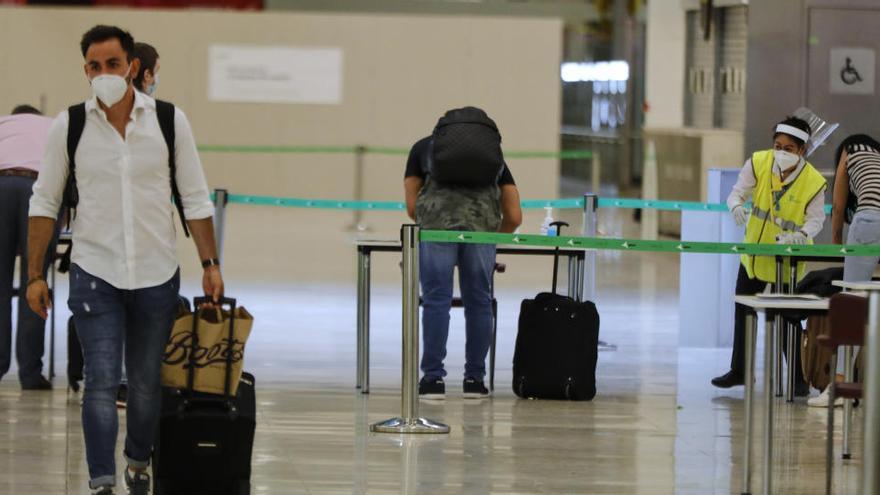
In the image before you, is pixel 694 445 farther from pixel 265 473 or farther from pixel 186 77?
pixel 186 77

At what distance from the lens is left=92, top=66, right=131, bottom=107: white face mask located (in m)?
5.09

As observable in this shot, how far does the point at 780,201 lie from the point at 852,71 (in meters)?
5.77

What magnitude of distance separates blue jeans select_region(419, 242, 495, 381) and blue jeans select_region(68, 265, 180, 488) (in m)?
2.84

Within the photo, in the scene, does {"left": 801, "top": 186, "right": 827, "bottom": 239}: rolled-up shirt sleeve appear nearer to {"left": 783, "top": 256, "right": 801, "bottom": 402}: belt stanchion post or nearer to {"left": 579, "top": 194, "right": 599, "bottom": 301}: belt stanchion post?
{"left": 783, "top": 256, "right": 801, "bottom": 402}: belt stanchion post

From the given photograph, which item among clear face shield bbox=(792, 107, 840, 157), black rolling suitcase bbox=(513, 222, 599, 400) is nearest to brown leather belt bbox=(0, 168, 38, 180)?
black rolling suitcase bbox=(513, 222, 599, 400)

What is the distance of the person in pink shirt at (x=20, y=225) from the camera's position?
792 centimetres

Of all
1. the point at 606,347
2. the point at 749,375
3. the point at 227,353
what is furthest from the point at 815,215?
the point at 227,353

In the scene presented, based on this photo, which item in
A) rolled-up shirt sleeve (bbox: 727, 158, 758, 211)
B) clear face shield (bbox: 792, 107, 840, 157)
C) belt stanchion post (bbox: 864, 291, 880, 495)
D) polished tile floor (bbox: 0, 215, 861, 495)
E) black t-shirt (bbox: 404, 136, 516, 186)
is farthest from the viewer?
clear face shield (bbox: 792, 107, 840, 157)

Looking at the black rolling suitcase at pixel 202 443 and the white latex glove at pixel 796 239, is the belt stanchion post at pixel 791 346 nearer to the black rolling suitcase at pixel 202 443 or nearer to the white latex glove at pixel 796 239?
the white latex glove at pixel 796 239

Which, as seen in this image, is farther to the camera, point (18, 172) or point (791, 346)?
point (791, 346)

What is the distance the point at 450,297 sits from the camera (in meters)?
8.04

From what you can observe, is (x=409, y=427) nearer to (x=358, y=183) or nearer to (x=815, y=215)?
(x=815, y=215)

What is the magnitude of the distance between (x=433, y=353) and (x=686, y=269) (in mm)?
2489

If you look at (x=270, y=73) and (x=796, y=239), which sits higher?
(x=270, y=73)
